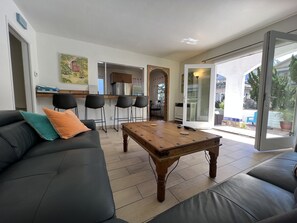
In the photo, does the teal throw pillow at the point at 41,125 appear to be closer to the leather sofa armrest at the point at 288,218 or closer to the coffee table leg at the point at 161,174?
the coffee table leg at the point at 161,174

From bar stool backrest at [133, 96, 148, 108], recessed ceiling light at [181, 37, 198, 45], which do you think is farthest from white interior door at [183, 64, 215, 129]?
bar stool backrest at [133, 96, 148, 108]

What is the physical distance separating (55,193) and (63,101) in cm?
285

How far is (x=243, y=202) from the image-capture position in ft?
2.16

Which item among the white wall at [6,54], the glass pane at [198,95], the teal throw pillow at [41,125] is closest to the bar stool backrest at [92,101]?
the white wall at [6,54]

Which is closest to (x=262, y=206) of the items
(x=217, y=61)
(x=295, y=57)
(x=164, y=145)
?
(x=164, y=145)

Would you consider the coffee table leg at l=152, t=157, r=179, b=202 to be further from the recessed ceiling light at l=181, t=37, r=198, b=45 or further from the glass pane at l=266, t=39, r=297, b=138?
the recessed ceiling light at l=181, t=37, r=198, b=45

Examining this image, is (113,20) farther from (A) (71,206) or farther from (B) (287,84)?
(B) (287,84)

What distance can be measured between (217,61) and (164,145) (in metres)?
3.66

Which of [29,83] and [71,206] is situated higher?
[29,83]

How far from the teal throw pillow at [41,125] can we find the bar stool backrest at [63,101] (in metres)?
1.62

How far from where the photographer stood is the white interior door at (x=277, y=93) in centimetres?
224

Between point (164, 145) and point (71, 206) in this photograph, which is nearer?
point (71, 206)

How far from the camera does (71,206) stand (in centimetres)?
56

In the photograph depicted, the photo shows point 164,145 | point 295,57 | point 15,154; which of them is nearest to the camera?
point 15,154
